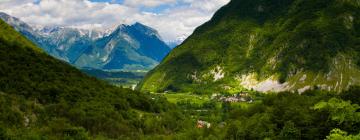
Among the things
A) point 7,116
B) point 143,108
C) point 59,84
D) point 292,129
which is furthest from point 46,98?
point 292,129

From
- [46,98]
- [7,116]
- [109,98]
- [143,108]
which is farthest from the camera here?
[143,108]

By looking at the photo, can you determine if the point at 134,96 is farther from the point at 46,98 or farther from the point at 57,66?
the point at 46,98

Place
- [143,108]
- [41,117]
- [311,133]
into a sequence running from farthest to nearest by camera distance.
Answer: [143,108] < [41,117] < [311,133]

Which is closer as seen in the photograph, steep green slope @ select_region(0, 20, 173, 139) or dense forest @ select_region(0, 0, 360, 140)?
dense forest @ select_region(0, 0, 360, 140)

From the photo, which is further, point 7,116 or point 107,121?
point 107,121

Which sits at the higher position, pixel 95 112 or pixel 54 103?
pixel 54 103

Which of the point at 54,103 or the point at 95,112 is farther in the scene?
the point at 95,112

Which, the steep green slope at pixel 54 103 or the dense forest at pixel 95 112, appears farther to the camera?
the steep green slope at pixel 54 103

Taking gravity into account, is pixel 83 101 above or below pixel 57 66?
below
